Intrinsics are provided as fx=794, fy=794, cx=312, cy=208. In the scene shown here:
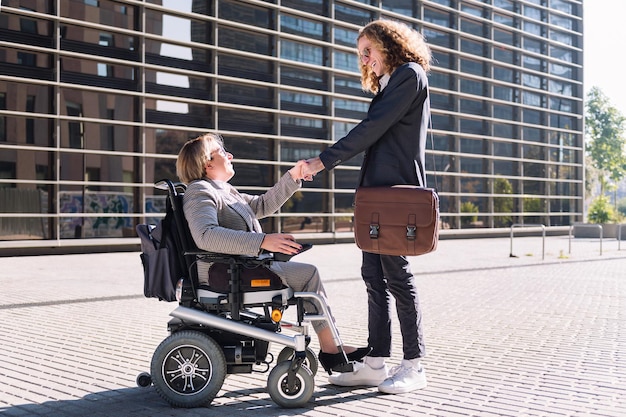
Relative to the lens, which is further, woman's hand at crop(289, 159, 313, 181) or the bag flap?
woman's hand at crop(289, 159, 313, 181)

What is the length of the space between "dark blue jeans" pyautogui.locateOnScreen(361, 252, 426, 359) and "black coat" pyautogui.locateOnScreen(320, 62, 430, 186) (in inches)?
19.8

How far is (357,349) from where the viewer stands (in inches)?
190

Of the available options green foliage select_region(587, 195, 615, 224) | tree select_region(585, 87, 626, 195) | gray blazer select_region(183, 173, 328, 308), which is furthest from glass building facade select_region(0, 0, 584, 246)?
tree select_region(585, 87, 626, 195)

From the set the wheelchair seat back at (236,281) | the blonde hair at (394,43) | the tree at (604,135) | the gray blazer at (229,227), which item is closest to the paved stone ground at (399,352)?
the wheelchair seat back at (236,281)

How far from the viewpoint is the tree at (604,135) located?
68.5 metres

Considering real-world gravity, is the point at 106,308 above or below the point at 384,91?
below

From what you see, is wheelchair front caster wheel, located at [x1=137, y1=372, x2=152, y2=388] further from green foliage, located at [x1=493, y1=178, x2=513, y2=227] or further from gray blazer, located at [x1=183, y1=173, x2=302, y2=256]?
green foliage, located at [x1=493, y1=178, x2=513, y2=227]

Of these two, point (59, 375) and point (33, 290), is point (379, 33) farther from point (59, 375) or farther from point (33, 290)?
point (33, 290)

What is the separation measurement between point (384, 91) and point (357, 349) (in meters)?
1.56

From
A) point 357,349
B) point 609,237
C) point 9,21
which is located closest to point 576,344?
point 357,349

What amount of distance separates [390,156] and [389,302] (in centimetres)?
92

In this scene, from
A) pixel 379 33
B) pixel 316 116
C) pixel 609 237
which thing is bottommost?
pixel 609 237

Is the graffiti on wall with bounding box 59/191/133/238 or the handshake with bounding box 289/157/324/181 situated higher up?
the handshake with bounding box 289/157/324/181

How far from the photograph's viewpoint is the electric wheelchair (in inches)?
170
